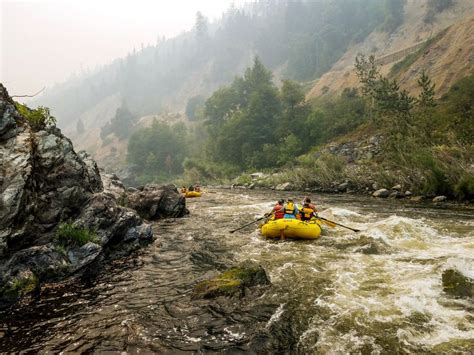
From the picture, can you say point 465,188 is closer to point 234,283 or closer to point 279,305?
point 279,305

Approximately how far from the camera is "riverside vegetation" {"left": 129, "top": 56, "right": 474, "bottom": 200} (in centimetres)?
2262

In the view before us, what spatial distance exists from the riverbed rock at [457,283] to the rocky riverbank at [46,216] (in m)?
9.65

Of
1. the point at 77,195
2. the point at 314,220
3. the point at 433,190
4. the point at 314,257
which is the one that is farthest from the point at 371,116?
the point at 77,195

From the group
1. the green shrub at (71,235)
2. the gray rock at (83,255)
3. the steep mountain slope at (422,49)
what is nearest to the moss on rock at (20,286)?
the gray rock at (83,255)

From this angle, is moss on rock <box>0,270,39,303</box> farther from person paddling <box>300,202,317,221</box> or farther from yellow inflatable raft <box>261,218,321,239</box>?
person paddling <box>300,202,317,221</box>

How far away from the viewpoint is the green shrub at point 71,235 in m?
10.5

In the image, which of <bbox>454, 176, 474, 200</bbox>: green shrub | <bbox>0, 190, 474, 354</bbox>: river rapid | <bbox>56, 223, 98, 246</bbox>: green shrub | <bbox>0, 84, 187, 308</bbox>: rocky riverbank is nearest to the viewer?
<bbox>0, 190, 474, 354</bbox>: river rapid

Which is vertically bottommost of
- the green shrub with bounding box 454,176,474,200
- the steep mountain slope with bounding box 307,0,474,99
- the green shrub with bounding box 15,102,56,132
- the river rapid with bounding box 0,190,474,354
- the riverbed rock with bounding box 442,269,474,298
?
the river rapid with bounding box 0,190,474,354

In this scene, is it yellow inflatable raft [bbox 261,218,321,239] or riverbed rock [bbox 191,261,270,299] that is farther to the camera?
yellow inflatable raft [bbox 261,218,321,239]

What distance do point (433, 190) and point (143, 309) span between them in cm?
1977

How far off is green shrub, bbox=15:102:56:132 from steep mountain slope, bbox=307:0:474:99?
49.8 meters

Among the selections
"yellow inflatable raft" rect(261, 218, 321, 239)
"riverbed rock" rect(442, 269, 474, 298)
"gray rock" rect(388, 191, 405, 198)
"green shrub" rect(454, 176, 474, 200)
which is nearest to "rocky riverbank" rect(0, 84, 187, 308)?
"yellow inflatable raft" rect(261, 218, 321, 239)

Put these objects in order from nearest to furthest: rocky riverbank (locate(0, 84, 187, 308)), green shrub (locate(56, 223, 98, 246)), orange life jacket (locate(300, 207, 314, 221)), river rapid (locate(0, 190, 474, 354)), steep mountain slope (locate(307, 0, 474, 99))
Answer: river rapid (locate(0, 190, 474, 354)) → rocky riverbank (locate(0, 84, 187, 308)) → green shrub (locate(56, 223, 98, 246)) → orange life jacket (locate(300, 207, 314, 221)) → steep mountain slope (locate(307, 0, 474, 99))

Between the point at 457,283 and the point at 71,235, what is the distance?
35.0 feet
